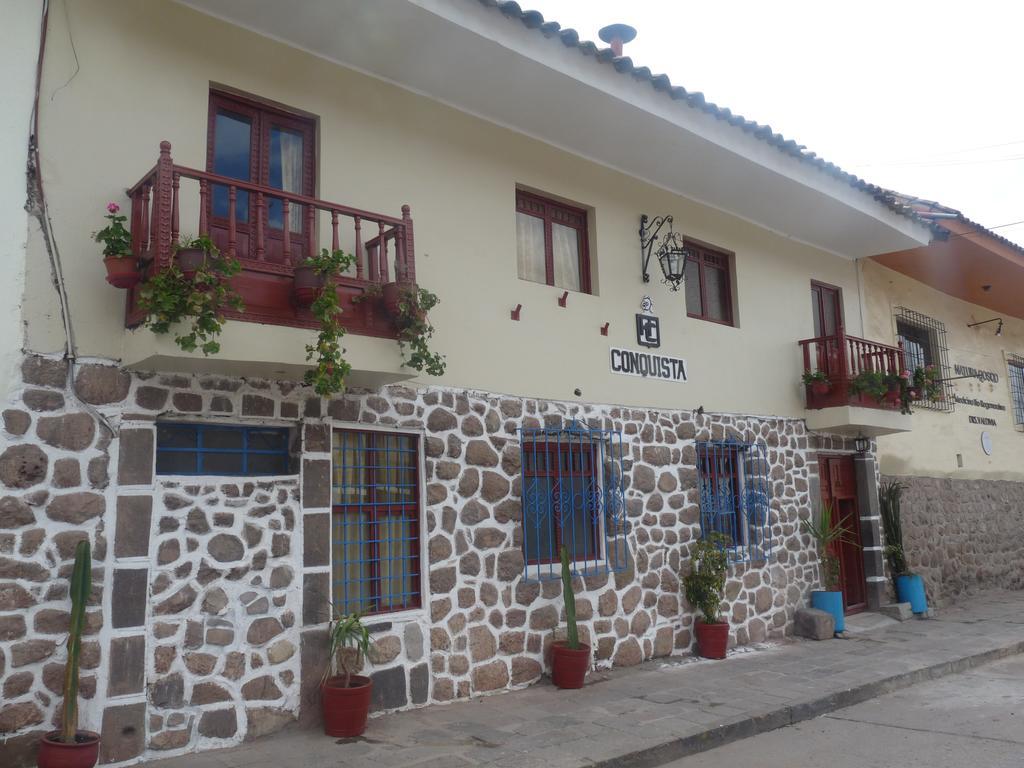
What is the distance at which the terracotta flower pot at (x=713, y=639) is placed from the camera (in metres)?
9.06

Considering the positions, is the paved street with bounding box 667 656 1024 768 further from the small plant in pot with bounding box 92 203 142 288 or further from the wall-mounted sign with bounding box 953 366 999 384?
the wall-mounted sign with bounding box 953 366 999 384

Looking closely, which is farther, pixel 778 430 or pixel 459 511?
pixel 778 430

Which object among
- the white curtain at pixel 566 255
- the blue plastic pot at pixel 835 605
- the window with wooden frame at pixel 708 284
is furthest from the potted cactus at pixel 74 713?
the blue plastic pot at pixel 835 605

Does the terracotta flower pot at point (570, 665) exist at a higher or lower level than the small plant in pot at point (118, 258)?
lower

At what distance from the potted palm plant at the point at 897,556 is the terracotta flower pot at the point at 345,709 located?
8.96 meters

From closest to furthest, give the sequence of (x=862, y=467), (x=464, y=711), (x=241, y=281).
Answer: (x=241, y=281)
(x=464, y=711)
(x=862, y=467)

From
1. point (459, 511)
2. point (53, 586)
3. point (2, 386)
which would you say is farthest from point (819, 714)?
point (2, 386)

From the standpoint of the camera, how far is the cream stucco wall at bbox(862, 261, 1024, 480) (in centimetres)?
1329

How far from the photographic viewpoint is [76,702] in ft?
16.3

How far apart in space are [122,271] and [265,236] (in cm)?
143

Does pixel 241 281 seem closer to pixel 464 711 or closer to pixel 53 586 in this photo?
pixel 53 586

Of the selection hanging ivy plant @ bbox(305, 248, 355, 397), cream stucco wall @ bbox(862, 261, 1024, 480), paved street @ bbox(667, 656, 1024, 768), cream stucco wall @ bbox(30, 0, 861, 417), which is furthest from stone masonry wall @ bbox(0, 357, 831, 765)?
cream stucco wall @ bbox(862, 261, 1024, 480)

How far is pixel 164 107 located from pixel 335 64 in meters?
1.61

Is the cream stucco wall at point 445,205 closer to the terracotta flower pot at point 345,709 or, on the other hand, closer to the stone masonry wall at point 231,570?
the stone masonry wall at point 231,570
